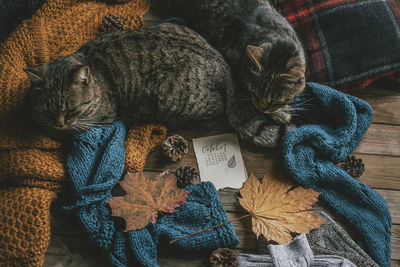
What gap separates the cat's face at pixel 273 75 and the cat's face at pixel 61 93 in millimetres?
644

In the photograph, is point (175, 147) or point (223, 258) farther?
point (175, 147)

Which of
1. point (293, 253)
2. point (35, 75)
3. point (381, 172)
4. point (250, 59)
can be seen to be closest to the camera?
point (35, 75)

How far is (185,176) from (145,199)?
0.19 metres

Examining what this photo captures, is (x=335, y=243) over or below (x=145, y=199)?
below

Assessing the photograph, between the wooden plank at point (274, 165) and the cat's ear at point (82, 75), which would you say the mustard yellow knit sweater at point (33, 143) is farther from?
the cat's ear at point (82, 75)

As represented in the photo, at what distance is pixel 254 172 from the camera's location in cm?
135

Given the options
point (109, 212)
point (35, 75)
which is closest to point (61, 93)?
point (35, 75)

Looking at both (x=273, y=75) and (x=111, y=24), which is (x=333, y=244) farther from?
(x=111, y=24)

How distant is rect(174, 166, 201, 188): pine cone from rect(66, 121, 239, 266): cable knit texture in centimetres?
3

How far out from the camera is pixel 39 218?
3.60 ft

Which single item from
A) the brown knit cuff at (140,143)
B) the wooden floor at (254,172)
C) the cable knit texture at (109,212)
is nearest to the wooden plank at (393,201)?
the wooden floor at (254,172)

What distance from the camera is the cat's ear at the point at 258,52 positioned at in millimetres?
1173

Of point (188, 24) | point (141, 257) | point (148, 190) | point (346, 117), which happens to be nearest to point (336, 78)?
point (346, 117)

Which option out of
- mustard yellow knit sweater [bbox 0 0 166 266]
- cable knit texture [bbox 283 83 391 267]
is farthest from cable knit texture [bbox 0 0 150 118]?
cable knit texture [bbox 283 83 391 267]
